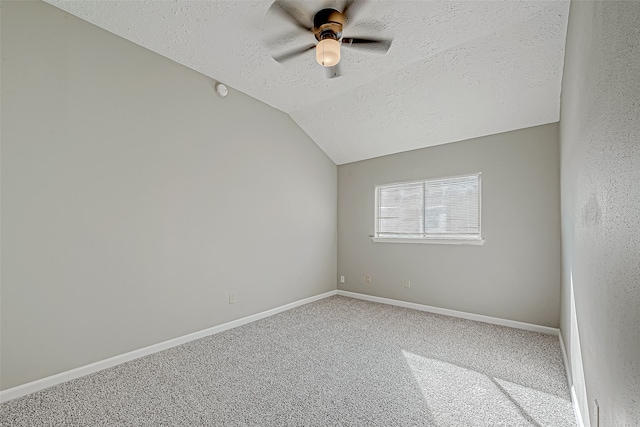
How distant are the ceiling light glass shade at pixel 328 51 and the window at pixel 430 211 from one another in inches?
98.8

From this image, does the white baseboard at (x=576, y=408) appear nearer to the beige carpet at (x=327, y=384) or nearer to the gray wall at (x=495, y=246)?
the beige carpet at (x=327, y=384)

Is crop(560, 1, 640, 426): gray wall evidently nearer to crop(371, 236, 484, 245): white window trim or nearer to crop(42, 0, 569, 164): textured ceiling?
crop(42, 0, 569, 164): textured ceiling

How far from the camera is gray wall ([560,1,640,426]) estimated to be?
0.73m

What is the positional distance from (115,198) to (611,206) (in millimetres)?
3088

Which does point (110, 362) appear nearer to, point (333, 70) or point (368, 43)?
point (333, 70)

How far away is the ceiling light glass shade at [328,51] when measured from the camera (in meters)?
2.04

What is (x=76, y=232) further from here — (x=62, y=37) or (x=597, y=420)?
(x=597, y=420)

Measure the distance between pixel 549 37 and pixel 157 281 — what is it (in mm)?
3997

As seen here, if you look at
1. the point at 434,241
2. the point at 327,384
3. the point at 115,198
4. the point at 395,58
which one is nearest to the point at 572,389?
the point at 327,384

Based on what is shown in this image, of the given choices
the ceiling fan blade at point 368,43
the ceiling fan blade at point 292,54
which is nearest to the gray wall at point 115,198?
the ceiling fan blade at point 292,54

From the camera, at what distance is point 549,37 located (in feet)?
7.70

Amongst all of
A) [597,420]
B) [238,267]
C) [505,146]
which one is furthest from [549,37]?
[238,267]

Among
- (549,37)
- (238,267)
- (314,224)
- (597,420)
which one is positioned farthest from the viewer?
(314,224)

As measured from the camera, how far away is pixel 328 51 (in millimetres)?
2053
